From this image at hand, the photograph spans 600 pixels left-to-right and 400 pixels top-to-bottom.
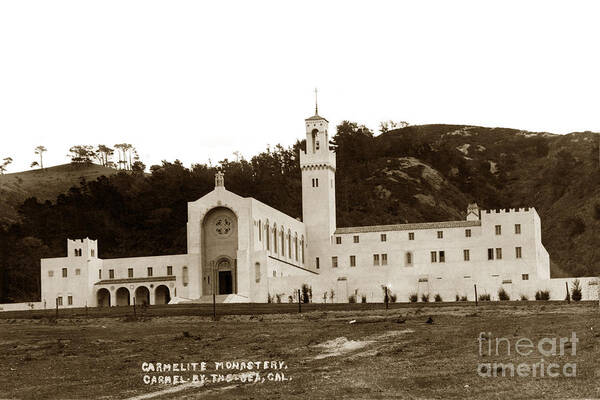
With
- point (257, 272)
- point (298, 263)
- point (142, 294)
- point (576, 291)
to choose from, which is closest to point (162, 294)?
point (142, 294)

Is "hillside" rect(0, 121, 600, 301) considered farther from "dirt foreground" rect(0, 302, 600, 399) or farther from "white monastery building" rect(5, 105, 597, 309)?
"dirt foreground" rect(0, 302, 600, 399)

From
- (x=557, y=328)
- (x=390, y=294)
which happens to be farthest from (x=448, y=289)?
(x=557, y=328)

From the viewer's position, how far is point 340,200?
512ft

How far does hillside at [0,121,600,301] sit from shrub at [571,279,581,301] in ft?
187

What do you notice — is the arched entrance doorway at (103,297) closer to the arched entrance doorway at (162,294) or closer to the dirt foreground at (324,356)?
the arched entrance doorway at (162,294)

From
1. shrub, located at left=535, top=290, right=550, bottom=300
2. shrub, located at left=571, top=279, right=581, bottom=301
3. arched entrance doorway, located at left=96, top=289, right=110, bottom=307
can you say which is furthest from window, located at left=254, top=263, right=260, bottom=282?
shrub, located at left=571, top=279, right=581, bottom=301

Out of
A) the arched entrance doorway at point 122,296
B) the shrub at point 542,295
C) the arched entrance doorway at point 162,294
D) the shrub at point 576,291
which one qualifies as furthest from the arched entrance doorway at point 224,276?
the shrub at point 576,291

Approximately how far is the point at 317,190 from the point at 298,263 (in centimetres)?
901

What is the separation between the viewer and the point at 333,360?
4444 centimetres

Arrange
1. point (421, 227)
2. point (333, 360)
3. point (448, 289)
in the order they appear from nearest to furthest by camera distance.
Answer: point (333, 360) < point (448, 289) < point (421, 227)

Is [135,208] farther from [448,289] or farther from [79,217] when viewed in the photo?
[448,289]

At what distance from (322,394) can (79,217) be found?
371 ft

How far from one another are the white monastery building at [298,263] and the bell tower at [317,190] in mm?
322

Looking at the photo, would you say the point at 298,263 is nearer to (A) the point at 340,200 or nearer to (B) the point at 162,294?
(B) the point at 162,294
